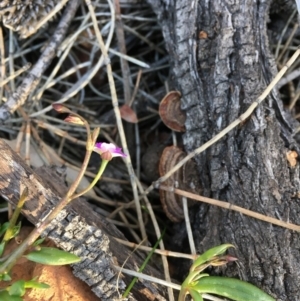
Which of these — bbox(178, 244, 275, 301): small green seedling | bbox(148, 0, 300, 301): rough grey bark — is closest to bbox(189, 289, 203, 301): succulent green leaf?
bbox(178, 244, 275, 301): small green seedling

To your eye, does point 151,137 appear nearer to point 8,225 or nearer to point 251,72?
point 251,72

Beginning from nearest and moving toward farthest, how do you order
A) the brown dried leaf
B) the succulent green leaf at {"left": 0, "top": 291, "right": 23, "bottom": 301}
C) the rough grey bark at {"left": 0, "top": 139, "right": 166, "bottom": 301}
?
the succulent green leaf at {"left": 0, "top": 291, "right": 23, "bottom": 301}, the rough grey bark at {"left": 0, "top": 139, "right": 166, "bottom": 301}, the brown dried leaf

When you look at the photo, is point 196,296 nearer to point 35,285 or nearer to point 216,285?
point 216,285

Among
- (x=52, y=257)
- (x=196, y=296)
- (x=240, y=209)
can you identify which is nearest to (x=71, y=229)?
(x=52, y=257)

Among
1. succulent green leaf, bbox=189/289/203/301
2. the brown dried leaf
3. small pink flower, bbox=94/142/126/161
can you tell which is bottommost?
succulent green leaf, bbox=189/289/203/301

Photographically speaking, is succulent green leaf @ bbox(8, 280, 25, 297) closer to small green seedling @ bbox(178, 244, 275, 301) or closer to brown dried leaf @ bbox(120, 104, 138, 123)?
small green seedling @ bbox(178, 244, 275, 301)

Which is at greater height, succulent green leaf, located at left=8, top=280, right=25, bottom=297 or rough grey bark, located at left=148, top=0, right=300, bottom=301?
rough grey bark, located at left=148, top=0, right=300, bottom=301

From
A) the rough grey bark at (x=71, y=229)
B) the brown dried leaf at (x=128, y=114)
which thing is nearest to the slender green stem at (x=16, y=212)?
the rough grey bark at (x=71, y=229)
